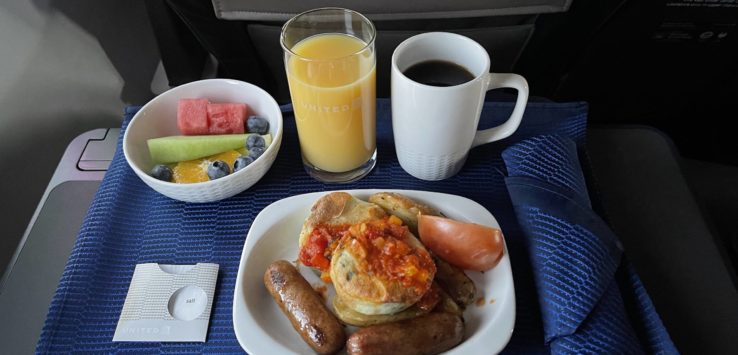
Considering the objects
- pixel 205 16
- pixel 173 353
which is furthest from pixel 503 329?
pixel 205 16

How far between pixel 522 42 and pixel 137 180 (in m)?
0.86

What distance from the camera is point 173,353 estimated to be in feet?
2.66

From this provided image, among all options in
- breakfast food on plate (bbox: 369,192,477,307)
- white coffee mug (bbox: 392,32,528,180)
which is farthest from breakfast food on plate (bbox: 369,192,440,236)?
white coffee mug (bbox: 392,32,528,180)

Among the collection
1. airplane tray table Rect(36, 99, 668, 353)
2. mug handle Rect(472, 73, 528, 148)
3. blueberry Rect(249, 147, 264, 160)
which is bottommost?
airplane tray table Rect(36, 99, 668, 353)

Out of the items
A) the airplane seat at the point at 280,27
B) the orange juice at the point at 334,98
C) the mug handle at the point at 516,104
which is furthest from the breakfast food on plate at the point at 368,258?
the airplane seat at the point at 280,27

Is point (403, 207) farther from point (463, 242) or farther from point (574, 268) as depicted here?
point (574, 268)

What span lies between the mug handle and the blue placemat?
0.09 m

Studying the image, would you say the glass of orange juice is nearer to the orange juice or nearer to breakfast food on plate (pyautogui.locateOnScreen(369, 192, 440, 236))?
the orange juice

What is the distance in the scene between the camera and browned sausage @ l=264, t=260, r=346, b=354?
0.75 meters

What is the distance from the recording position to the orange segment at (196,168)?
95 cm

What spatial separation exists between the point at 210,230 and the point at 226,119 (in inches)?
8.5

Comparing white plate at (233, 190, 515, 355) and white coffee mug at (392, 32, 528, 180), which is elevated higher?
white coffee mug at (392, 32, 528, 180)

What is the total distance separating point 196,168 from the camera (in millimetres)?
962

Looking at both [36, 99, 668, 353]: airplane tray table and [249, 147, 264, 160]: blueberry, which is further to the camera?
[249, 147, 264, 160]: blueberry
